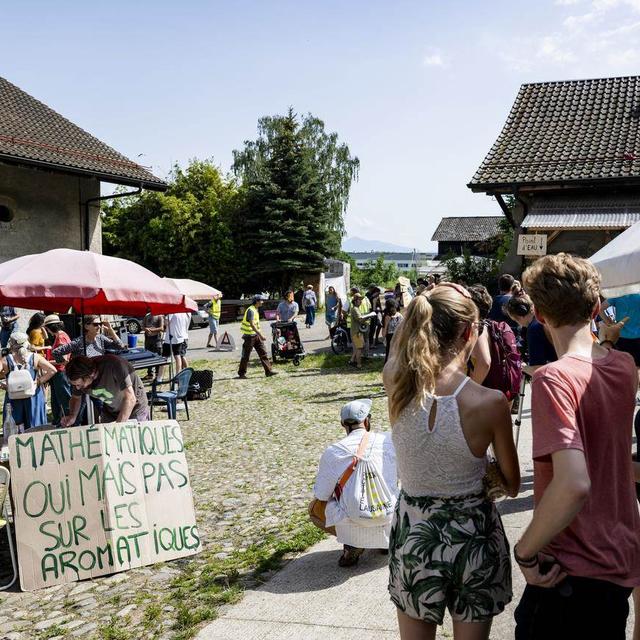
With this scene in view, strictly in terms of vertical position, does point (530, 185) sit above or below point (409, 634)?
above

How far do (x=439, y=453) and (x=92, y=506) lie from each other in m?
3.64

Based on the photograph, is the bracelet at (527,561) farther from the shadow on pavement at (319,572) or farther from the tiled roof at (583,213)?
the tiled roof at (583,213)

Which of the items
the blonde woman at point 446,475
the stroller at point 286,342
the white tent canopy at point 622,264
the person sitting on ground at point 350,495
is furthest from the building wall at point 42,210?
the blonde woman at point 446,475

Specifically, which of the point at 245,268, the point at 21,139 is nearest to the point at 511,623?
the point at 21,139

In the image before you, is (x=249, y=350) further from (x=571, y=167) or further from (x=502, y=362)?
(x=502, y=362)

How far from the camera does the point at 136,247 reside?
1661 inches

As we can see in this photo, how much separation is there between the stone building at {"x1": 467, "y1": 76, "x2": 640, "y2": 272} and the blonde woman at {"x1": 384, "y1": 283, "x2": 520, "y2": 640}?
15.8m

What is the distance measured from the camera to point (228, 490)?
7.48m

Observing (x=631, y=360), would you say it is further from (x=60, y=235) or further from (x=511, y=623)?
(x=60, y=235)

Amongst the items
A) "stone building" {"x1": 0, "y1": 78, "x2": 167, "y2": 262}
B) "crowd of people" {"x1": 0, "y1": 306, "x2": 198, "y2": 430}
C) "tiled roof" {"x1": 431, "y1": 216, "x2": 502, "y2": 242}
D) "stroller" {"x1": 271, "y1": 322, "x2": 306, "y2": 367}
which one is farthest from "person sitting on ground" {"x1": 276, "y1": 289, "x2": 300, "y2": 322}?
"tiled roof" {"x1": 431, "y1": 216, "x2": 502, "y2": 242}

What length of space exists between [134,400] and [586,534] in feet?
16.9

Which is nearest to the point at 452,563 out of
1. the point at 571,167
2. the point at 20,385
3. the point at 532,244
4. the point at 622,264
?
the point at 622,264

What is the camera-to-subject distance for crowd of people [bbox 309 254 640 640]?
215cm

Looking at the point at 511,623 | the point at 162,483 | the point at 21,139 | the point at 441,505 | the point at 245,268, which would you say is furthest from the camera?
the point at 245,268
